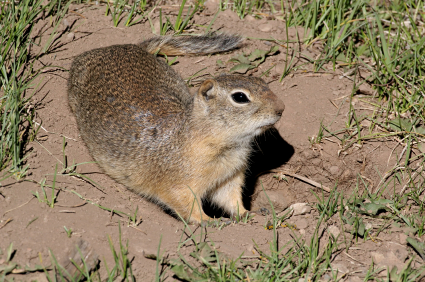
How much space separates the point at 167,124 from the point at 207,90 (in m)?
0.67

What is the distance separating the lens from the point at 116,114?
15.8ft

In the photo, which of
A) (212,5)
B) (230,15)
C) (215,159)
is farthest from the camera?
(212,5)

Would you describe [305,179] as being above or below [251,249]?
below

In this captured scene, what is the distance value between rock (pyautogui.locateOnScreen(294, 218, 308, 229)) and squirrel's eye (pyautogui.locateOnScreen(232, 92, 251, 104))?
1.18 meters

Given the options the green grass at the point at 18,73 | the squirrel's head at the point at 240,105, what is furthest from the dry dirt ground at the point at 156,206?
the squirrel's head at the point at 240,105

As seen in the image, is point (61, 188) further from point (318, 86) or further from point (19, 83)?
point (318, 86)

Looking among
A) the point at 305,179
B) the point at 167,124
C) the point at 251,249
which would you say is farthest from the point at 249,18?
the point at 251,249

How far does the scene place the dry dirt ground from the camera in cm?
366

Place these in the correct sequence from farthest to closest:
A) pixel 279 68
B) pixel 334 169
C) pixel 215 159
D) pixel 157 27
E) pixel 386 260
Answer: pixel 157 27 → pixel 279 68 → pixel 334 169 → pixel 215 159 → pixel 386 260

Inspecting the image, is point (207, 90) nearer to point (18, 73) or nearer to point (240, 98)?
point (240, 98)

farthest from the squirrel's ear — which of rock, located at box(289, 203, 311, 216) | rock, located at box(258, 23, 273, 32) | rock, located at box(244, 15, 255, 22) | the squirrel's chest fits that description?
rock, located at box(244, 15, 255, 22)

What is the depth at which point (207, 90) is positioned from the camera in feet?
13.6

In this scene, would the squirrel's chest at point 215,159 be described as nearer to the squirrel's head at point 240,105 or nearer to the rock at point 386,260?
the squirrel's head at point 240,105

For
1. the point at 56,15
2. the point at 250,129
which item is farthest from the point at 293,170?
the point at 56,15
